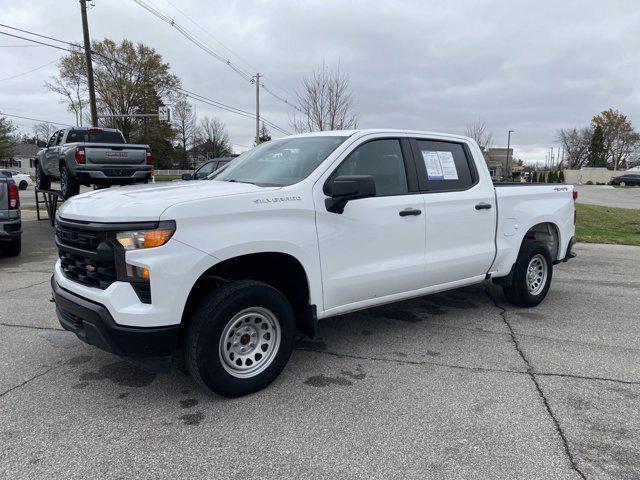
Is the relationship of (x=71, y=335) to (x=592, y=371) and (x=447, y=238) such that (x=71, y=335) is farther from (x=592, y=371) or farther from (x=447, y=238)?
(x=592, y=371)

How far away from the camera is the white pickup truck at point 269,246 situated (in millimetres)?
3119

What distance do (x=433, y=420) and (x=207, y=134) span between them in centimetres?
7603

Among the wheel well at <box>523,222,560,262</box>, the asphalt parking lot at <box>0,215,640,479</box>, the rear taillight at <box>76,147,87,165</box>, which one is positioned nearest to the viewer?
the asphalt parking lot at <box>0,215,640,479</box>

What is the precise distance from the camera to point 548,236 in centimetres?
631

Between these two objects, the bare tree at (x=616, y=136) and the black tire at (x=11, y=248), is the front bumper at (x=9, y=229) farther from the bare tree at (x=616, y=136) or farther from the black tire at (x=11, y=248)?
the bare tree at (x=616, y=136)

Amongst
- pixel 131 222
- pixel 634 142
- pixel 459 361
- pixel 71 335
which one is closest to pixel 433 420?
pixel 459 361

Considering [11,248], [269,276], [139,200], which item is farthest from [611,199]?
[139,200]

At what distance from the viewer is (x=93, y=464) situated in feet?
9.06

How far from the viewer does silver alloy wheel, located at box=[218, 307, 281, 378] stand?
346 cm

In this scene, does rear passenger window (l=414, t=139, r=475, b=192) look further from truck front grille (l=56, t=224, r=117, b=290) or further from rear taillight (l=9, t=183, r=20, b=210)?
rear taillight (l=9, t=183, r=20, b=210)

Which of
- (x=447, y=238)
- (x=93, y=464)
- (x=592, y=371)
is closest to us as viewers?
(x=93, y=464)

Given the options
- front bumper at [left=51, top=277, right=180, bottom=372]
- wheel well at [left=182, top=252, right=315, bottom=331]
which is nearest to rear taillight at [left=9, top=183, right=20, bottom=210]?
front bumper at [left=51, top=277, right=180, bottom=372]

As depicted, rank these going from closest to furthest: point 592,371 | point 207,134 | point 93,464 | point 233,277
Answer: point 93,464, point 233,277, point 592,371, point 207,134

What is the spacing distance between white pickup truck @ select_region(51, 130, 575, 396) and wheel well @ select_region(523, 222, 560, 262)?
1006mm
